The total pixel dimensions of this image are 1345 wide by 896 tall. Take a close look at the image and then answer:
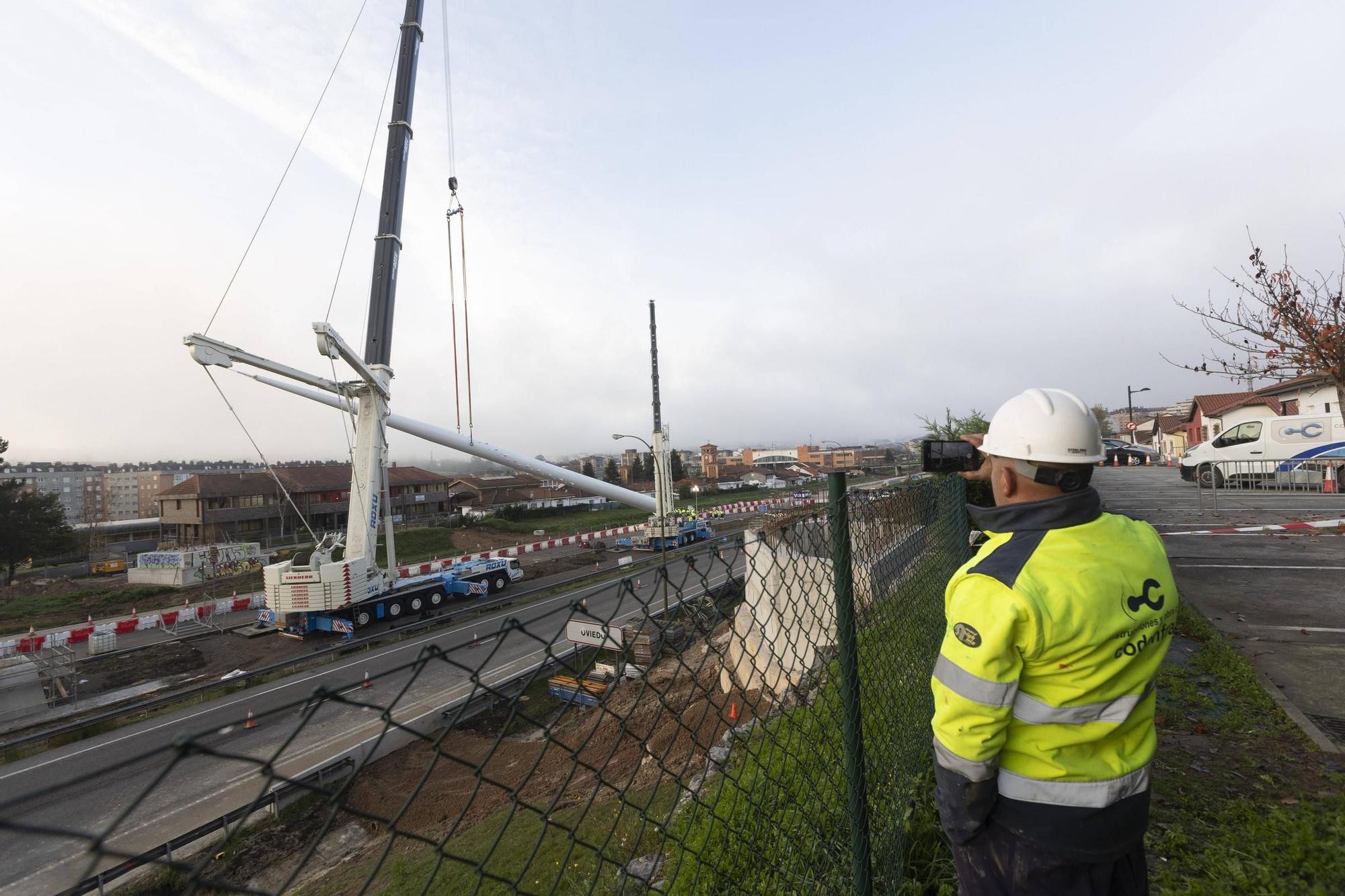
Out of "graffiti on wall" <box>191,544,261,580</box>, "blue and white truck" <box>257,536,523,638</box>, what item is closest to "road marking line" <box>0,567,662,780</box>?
"blue and white truck" <box>257,536,523,638</box>

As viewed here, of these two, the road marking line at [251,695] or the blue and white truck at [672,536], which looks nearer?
the road marking line at [251,695]

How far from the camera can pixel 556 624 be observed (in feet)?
58.5

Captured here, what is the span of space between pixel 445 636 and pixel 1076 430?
18.2 m

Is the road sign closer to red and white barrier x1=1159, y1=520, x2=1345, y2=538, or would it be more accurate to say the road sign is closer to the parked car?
red and white barrier x1=1159, y1=520, x2=1345, y2=538

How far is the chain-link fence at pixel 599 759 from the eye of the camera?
171 centimetres

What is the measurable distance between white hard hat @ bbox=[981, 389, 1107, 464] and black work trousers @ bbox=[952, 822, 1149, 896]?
133 cm

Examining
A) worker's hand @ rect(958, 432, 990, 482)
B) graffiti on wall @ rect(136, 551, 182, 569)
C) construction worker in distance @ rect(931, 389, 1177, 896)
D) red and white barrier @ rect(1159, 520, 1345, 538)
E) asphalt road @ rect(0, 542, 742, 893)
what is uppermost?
worker's hand @ rect(958, 432, 990, 482)

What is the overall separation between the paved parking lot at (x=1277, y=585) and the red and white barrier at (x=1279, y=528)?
0.12 m

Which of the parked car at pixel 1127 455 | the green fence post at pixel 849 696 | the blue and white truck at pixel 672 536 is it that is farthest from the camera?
the parked car at pixel 1127 455

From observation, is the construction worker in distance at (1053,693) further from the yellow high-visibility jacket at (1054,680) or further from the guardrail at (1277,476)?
the guardrail at (1277,476)

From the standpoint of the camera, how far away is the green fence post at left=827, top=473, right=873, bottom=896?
2580 mm

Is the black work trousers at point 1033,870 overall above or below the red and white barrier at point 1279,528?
above

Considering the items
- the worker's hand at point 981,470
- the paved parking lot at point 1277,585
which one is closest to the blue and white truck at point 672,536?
the paved parking lot at point 1277,585

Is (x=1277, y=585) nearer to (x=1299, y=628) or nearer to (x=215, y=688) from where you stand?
(x=1299, y=628)
